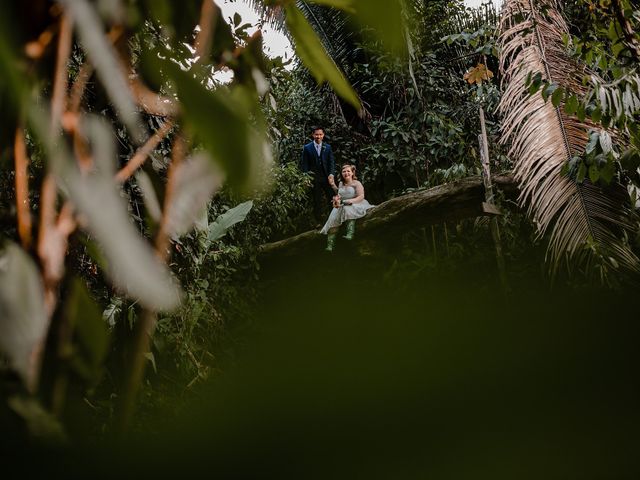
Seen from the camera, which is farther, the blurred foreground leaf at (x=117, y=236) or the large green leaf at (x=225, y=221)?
the large green leaf at (x=225, y=221)

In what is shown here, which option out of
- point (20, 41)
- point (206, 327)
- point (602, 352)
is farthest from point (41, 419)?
point (602, 352)

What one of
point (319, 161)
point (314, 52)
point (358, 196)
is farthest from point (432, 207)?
point (314, 52)

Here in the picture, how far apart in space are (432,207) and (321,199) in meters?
1.64

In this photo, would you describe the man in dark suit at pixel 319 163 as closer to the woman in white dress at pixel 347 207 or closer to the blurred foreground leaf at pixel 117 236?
the woman in white dress at pixel 347 207

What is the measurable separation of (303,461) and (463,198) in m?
1.96

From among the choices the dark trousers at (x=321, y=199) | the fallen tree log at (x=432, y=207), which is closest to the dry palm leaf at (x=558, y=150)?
the fallen tree log at (x=432, y=207)

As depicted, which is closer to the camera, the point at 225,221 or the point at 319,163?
the point at 225,221

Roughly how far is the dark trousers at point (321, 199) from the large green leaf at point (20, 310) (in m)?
4.76

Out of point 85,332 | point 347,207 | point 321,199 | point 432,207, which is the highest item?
point 321,199

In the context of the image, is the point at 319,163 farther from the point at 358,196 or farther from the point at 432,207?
the point at 432,207

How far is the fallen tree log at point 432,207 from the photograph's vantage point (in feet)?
12.3

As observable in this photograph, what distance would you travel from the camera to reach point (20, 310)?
0.23 meters

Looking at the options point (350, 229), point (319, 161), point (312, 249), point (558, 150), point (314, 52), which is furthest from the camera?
point (319, 161)

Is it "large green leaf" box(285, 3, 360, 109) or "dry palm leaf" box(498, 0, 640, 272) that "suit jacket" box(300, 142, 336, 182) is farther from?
"large green leaf" box(285, 3, 360, 109)
